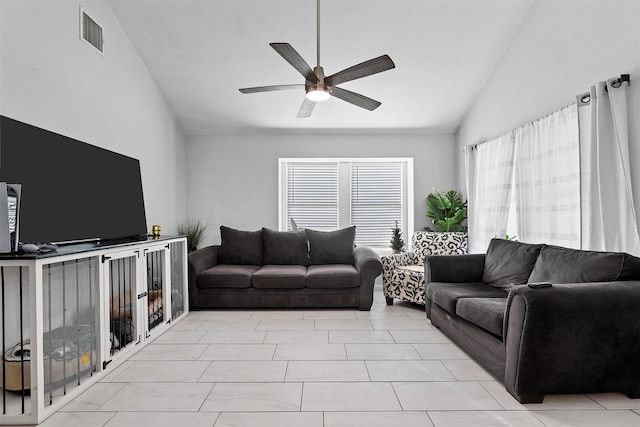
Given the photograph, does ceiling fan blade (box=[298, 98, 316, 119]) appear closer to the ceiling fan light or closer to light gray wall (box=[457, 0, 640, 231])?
the ceiling fan light

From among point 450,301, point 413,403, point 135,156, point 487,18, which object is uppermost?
point 487,18

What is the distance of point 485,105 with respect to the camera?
4.84 m

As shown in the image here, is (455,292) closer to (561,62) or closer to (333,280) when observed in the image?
(333,280)

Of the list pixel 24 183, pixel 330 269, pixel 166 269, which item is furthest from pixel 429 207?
pixel 24 183

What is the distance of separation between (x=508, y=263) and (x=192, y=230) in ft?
13.6

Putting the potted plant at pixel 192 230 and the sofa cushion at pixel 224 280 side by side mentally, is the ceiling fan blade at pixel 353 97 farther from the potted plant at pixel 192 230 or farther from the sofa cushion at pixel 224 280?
the potted plant at pixel 192 230

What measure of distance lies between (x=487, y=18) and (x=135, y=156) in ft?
13.2

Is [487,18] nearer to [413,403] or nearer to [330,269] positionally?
[330,269]

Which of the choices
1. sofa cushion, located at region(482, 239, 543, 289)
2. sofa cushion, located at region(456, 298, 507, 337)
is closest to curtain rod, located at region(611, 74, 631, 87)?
sofa cushion, located at region(482, 239, 543, 289)

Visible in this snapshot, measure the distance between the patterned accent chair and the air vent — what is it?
12.4 ft

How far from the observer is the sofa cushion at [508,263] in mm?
3205

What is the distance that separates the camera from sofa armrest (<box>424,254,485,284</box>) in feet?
12.6

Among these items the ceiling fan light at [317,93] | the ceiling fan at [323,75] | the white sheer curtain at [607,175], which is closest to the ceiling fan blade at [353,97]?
the ceiling fan at [323,75]

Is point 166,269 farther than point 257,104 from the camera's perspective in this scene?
No
